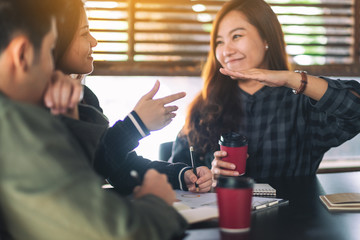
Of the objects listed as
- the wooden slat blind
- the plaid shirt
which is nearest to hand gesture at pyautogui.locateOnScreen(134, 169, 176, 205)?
the plaid shirt

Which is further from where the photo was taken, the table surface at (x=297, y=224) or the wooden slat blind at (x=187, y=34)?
the wooden slat blind at (x=187, y=34)

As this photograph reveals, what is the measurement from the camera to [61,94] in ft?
2.89

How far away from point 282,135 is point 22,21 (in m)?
1.54

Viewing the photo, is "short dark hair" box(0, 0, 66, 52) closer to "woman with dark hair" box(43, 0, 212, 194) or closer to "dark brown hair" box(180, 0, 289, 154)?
"woman with dark hair" box(43, 0, 212, 194)

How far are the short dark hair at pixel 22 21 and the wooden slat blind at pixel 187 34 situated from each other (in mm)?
2303

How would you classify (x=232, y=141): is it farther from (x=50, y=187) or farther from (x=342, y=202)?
(x=50, y=187)

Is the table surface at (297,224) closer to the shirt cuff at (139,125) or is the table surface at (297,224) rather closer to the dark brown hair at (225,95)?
the shirt cuff at (139,125)

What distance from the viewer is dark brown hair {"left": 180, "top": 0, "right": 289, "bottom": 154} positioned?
6.93ft

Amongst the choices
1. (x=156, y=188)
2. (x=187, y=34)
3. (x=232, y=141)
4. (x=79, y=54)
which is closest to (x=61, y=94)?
(x=156, y=188)

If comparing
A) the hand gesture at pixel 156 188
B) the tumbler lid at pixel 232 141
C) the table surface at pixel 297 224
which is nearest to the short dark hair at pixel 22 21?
the hand gesture at pixel 156 188

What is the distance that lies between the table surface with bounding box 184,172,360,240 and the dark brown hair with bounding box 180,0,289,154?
27.0 inches

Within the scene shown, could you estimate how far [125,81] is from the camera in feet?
10.4

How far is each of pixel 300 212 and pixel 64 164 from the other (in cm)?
75

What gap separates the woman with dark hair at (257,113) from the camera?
6.69ft
